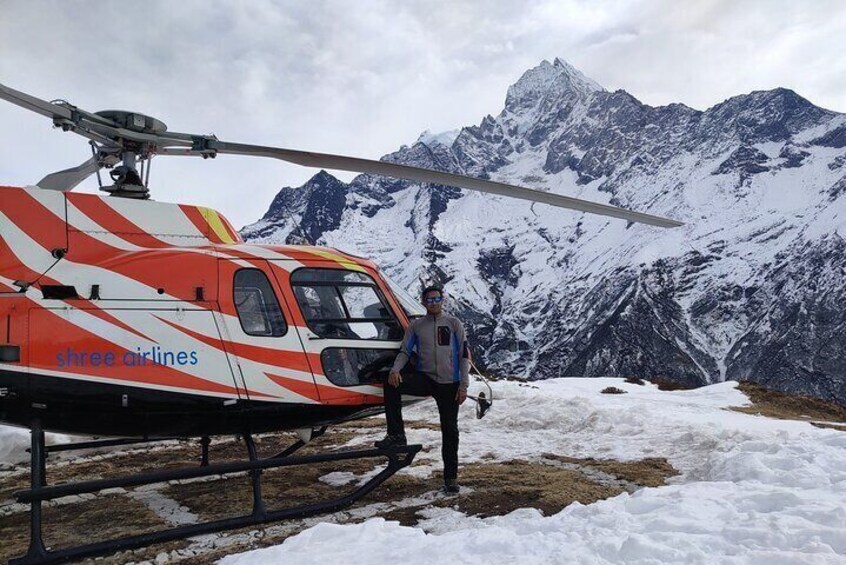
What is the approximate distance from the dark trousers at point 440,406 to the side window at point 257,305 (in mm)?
1414

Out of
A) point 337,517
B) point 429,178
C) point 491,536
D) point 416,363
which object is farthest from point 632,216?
point 337,517

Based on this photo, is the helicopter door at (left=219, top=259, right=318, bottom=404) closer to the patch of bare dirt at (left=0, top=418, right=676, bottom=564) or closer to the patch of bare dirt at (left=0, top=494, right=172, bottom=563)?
the patch of bare dirt at (left=0, top=418, right=676, bottom=564)

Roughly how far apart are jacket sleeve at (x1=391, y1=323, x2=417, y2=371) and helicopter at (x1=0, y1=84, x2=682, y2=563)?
0.25m

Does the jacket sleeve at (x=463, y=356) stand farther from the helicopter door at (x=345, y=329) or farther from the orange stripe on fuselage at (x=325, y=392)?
the orange stripe on fuselage at (x=325, y=392)

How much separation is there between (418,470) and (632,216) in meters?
4.07

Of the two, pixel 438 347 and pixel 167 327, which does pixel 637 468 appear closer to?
pixel 438 347

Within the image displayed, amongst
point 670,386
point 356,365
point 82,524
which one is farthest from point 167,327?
point 670,386

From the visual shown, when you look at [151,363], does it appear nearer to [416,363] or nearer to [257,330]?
[257,330]

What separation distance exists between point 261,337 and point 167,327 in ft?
2.98

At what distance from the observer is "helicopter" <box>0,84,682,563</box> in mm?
5699

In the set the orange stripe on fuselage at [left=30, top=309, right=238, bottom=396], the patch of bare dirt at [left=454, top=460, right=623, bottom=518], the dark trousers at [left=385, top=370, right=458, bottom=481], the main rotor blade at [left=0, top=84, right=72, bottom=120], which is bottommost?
the patch of bare dirt at [left=454, top=460, right=623, bottom=518]

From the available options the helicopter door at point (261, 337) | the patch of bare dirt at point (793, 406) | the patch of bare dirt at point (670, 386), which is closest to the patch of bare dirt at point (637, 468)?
the helicopter door at point (261, 337)

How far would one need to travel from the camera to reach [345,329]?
22.6ft

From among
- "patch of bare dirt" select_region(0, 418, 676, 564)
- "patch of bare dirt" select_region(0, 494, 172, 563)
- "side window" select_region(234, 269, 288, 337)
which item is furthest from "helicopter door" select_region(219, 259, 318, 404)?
"patch of bare dirt" select_region(0, 494, 172, 563)
